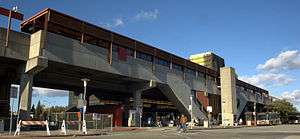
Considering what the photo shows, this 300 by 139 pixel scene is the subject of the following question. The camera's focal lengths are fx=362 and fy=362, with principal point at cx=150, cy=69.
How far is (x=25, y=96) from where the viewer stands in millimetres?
42000

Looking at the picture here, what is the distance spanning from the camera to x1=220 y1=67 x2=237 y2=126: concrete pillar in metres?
84.9

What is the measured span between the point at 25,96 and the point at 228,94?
5585 cm

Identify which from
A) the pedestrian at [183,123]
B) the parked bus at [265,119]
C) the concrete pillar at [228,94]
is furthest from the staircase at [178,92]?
the pedestrian at [183,123]

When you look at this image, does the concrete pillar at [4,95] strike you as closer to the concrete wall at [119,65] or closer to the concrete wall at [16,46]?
the concrete wall at [16,46]

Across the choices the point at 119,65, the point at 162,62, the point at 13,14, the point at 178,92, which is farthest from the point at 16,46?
the point at 178,92

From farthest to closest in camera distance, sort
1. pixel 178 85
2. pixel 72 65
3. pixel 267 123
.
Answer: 1. pixel 267 123
2. pixel 178 85
3. pixel 72 65

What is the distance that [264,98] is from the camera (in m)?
125

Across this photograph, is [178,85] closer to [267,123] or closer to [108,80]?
[108,80]

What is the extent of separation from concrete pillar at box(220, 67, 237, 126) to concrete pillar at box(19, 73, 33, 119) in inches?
2087

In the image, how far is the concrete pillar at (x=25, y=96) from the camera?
136 feet

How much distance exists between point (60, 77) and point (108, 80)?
8.76 metres

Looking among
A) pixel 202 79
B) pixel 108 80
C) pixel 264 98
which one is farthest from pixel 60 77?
pixel 264 98

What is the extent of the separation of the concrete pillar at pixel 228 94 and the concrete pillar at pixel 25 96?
2087 inches

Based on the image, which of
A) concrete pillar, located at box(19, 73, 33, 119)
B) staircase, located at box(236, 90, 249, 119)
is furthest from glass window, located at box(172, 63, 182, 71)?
concrete pillar, located at box(19, 73, 33, 119)
